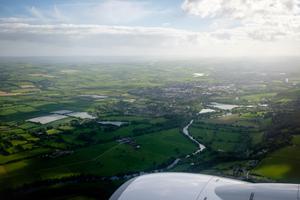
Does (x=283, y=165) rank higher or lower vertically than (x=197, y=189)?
lower

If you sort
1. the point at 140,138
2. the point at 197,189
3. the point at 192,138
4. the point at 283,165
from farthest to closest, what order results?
the point at 140,138 → the point at 192,138 → the point at 283,165 → the point at 197,189

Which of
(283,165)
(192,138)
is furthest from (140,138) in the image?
(283,165)

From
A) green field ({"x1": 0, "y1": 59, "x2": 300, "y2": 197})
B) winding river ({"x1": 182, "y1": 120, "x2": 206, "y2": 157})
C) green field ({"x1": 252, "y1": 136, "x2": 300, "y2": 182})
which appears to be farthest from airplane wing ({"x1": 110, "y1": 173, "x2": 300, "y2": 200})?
winding river ({"x1": 182, "y1": 120, "x2": 206, "y2": 157})

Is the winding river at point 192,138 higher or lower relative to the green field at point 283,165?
lower

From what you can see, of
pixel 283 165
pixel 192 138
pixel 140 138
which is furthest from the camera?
pixel 140 138

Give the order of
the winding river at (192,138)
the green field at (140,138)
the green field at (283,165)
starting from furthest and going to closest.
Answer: the winding river at (192,138), the green field at (140,138), the green field at (283,165)

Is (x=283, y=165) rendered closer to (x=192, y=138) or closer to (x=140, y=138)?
(x=192, y=138)

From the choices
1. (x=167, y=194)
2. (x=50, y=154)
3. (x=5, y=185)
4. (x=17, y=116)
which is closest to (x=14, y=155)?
(x=50, y=154)

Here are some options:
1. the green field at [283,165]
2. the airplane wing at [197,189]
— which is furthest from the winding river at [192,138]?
the airplane wing at [197,189]

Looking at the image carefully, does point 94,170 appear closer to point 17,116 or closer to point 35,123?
point 35,123

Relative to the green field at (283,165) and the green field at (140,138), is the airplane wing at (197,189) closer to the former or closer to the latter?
the green field at (283,165)

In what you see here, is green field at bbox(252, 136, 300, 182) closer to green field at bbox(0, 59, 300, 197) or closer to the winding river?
green field at bbox(0, 59, 300, 197)

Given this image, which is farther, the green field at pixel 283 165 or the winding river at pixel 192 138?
the winding river at pixel 192 138
